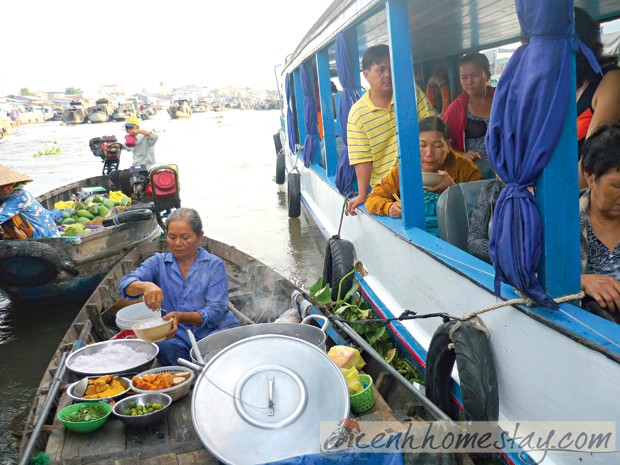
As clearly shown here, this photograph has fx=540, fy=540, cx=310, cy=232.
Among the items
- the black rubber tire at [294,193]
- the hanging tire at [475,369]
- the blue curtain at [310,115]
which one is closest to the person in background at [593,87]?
the hanging tire at [475,369]

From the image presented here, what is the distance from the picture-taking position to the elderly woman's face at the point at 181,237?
134 inches

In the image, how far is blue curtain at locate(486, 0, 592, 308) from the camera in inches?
79.9

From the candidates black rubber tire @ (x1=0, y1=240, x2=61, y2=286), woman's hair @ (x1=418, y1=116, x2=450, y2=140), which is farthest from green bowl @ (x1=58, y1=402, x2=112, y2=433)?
black rubber tire @ (x1=0, y1=240, x2=61, y2=286)

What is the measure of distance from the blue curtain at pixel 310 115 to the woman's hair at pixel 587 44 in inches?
194

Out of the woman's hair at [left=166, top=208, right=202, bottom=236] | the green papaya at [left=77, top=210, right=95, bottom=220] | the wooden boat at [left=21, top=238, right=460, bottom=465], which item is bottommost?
the wooden boat at [left=21, top=238, right=460, bottom=465]

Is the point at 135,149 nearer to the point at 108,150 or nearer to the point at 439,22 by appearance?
the point at 108,150

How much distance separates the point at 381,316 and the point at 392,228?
890 mm

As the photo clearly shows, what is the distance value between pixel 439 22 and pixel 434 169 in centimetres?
262

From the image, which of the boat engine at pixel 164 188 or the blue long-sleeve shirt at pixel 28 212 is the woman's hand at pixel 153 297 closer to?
the blue long-sleeve shirt at pixel 28 212

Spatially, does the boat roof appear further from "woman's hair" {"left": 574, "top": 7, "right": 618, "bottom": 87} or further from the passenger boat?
"woman's hair" {"left": 574, "top": 7, "right": 618, "bottom": 87}

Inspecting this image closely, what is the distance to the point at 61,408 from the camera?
9.70ft

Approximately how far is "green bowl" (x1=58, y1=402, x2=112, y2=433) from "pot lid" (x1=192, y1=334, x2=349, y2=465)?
733 mm

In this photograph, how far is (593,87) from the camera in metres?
3.29

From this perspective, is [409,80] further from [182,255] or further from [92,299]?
[92,299]
